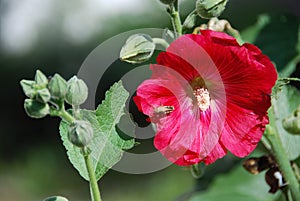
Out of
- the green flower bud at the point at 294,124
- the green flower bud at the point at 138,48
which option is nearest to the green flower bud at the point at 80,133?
the green flower bud at the point at 138,48

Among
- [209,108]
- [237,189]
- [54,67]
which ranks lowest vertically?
[237,189]

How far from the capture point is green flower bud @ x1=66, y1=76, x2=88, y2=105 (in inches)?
20.1

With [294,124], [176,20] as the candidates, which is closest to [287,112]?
[294,124]

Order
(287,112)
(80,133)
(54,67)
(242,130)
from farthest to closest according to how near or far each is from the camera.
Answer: (54,67)
(287,112)
(242,130)
(80,133)

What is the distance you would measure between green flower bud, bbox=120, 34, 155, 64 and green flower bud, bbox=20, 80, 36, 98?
0.11 m

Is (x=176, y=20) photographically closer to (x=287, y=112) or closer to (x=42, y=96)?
(x=42, y=96)

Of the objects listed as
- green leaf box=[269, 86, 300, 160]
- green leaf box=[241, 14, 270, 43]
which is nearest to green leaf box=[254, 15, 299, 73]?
green leaf box=[241, 14, 270, 43]

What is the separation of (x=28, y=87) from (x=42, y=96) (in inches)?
0.6

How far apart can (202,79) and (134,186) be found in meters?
2.78

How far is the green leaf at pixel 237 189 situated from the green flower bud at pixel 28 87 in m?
0.49

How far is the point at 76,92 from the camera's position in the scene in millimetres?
514

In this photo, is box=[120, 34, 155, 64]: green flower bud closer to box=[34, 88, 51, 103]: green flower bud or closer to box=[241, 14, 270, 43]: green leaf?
box=[34, 88, 51, 103]: green flower bud

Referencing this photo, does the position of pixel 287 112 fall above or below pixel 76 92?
below

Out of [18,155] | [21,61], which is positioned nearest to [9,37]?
[21,61]
